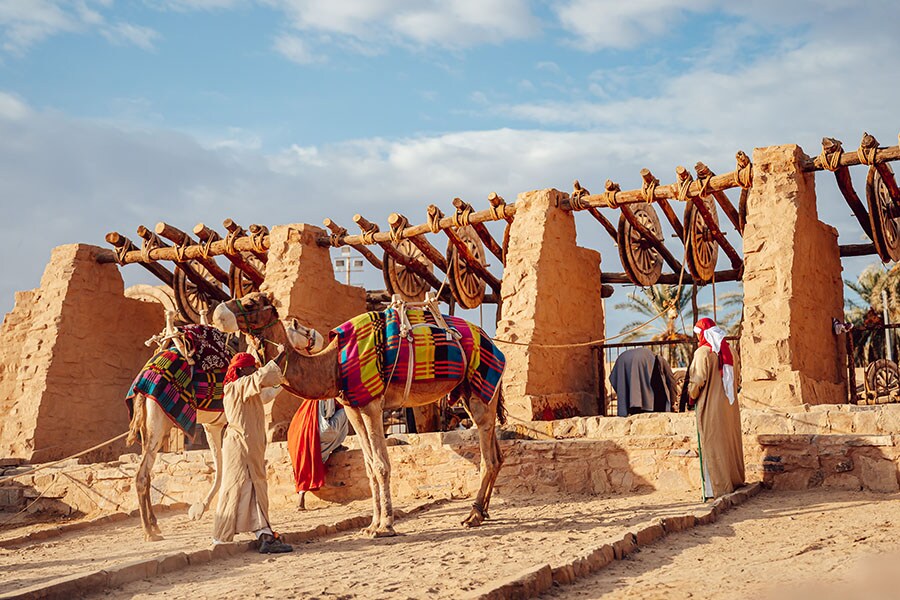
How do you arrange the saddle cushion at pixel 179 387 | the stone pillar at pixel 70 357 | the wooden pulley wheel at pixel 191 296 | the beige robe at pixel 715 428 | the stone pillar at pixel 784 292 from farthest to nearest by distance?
the wooden pulley wheel at pixel 191 296
the stone pillar at pixel 70 357
the stone pillar at pixel 784 292
the saddle cushion at pixel 179 387
the beige robe at pixel 715 428

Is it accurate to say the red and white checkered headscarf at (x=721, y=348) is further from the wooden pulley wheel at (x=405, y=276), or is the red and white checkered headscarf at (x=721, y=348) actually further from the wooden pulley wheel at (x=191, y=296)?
the wooden pulley wheel at (x=191, y=296)

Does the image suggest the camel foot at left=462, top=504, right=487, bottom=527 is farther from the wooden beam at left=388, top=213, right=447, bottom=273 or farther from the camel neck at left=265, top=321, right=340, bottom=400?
the wooden beam at left=388, top=213, right=447, bottom=273

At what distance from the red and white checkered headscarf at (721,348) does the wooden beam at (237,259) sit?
862 cm

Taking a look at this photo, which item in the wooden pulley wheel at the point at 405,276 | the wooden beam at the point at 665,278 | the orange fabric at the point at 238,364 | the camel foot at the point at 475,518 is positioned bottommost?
the camel foot at the point at 475,518

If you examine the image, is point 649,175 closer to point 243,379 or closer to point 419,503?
point 419,503

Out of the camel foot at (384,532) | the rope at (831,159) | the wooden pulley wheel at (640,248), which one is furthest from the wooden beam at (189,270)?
the rope at (831,159)

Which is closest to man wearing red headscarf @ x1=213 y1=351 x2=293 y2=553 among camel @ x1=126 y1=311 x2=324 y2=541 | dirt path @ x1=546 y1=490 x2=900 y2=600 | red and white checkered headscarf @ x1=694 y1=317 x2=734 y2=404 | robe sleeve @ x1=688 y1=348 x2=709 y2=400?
camel @ x1=126 y1=311 x2=324 y2=541

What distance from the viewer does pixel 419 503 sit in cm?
995

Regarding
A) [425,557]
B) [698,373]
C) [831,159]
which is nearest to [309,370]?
[425,557]

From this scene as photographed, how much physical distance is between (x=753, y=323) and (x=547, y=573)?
21.0ft

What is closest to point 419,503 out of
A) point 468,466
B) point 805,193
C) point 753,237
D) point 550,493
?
point 468,466

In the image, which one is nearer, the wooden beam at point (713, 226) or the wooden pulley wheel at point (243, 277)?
the wooden beam at point (713, 226)

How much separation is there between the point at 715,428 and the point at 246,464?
165 inches

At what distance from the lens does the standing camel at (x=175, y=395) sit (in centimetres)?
892
